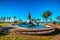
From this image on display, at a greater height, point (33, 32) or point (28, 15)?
point (28, 15)

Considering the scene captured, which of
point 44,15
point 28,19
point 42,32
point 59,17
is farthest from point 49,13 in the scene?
point 42,32

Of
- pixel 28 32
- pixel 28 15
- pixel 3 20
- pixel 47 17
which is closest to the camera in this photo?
pixel 28 32

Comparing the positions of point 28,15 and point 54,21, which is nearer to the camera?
point 28,15

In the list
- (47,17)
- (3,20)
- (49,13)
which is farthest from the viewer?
(3,20)

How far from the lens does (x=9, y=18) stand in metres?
55.6

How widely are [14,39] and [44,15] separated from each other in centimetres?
3561

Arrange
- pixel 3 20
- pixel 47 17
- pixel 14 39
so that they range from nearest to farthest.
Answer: pixel 14 39 → pixel 47 17 → pixel 3 20

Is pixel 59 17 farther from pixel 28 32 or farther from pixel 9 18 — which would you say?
pixel 28 32

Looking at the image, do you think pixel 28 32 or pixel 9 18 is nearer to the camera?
pixel 28 32

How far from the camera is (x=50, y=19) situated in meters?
46.5

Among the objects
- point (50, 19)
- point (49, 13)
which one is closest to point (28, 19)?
point (49, 13)

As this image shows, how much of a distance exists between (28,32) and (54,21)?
3323 centimetres

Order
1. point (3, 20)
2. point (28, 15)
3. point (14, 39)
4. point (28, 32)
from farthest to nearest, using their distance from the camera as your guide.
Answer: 1. point (3, 20)
2. point (28, 15)
3. point (28, 32)
4. point (14, 39)

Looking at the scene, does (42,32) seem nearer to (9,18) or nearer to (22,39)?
(22,39)
